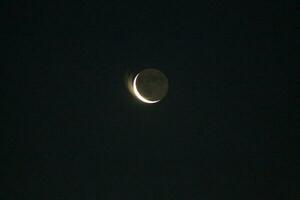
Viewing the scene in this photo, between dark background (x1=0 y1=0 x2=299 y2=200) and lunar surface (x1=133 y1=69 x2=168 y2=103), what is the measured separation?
0.11ft

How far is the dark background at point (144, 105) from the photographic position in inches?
40.6

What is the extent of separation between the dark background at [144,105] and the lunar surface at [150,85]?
0.11ft

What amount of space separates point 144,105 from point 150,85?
92 mm

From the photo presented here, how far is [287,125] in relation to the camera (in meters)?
1.21

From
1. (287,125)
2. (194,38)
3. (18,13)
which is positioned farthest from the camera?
(287,125)

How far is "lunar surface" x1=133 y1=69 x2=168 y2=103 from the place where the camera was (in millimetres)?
1079

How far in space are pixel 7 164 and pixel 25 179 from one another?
0.09 m

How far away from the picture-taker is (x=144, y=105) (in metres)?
1.12

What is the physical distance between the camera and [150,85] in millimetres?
1079

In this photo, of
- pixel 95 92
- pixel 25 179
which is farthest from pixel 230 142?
pixel 25 179

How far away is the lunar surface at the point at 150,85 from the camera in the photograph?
42.5 inches

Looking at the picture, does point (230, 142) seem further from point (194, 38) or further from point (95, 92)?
point (95, 92)

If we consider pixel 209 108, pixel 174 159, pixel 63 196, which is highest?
pixel 209 108

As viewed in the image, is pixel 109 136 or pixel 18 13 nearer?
pixel 18 13
